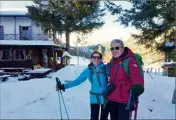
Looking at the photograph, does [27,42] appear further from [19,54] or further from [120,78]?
[120,78]

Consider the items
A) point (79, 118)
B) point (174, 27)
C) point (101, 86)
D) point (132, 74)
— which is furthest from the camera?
point (174, 27)

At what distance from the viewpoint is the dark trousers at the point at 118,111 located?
443 cm

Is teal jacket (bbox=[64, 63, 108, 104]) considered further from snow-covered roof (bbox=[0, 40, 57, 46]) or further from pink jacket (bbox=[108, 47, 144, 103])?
snow-covered roof (bbox=[0, 40, 57, 46])

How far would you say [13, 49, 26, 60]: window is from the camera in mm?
35344

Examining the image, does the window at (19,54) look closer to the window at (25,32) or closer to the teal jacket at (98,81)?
the window at (25,32)

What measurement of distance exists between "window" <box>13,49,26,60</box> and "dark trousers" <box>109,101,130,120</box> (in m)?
31.6

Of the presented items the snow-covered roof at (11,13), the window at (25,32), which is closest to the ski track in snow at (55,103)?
the window at (25,32)

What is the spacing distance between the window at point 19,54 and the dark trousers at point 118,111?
31.6 m

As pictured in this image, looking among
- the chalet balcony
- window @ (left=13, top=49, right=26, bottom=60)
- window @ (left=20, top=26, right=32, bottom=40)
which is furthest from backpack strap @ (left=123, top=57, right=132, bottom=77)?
window @ (left=20, top=26, right=32, bottom=40)

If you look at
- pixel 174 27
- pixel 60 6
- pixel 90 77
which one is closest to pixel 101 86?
pixel 90 77

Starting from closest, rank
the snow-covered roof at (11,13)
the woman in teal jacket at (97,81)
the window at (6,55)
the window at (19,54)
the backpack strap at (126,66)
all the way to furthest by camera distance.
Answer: the backpack strap at (126,66) → the woman in teal jacket at (97,81) → the window at (6,55) → the window at (19,54) → the snow-covered roof at (11,13)

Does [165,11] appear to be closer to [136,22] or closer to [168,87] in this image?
[136,22]

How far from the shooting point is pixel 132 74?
418 centimetres

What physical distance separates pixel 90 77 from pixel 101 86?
0.26 metres
